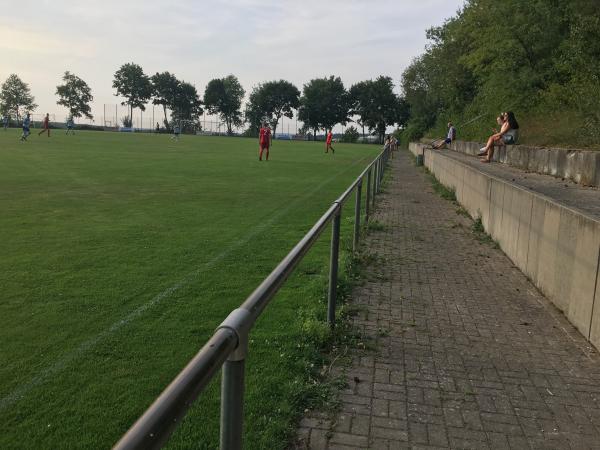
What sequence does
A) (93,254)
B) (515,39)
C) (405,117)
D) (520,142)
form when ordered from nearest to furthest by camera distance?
(93,254), (520,142), (515,39), (405,117)

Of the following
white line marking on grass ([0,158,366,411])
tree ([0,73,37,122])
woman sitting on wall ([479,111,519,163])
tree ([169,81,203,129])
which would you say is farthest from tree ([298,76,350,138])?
white line marking on grass ([0,158,366,411])

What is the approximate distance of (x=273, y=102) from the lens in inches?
5002

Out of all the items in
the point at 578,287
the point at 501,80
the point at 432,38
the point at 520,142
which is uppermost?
the point at 432,38

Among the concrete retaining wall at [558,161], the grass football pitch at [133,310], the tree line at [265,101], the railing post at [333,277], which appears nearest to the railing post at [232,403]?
the grass football pitch at [133,310]

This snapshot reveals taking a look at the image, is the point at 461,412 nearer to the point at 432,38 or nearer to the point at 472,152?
the point at 472,152

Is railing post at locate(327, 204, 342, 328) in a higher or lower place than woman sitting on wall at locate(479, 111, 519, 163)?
lower

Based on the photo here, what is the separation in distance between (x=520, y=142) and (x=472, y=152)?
475cm

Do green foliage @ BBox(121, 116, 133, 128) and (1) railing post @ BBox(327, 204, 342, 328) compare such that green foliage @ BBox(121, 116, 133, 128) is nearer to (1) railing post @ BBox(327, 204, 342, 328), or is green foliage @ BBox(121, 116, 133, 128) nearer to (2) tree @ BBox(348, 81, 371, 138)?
(2) tree @ BBox(348, 81, 371, 138)

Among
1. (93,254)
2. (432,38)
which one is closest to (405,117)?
(432,38)

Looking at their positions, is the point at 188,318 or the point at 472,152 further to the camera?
the point at 472,152

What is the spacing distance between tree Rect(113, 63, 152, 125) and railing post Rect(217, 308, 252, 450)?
417 ft

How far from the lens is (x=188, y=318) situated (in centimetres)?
481

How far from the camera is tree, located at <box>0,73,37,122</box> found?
110m

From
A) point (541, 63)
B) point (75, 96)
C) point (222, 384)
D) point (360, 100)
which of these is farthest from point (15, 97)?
point (222, 384)
